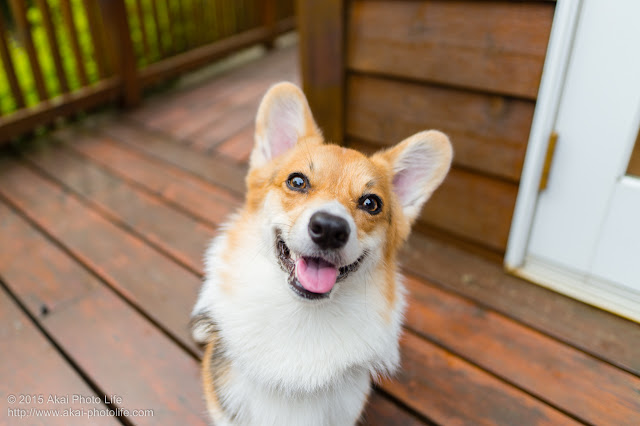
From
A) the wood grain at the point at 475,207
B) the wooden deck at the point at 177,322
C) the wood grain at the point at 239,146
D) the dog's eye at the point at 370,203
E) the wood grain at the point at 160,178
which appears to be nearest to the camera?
the dog's eye at the point at 370,203

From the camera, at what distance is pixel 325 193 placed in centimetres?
112

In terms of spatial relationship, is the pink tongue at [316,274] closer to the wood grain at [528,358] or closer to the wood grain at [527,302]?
the wood grain at [528,358]

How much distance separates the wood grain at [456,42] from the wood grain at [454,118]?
0.06 m

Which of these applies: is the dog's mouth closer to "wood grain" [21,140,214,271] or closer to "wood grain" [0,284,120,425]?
"wood grain" [0,284,120,425]

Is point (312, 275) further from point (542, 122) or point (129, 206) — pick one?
point (129, 206)

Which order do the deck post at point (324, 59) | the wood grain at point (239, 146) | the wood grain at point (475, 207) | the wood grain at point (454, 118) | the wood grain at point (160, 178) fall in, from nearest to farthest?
the wood grain at point (454, 118) < the wood grain at point (475, 207) < the deck post at point (324, 59) < the wood grain at point (160, 178) < the wood grain at point (239, 146)

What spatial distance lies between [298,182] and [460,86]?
99cm

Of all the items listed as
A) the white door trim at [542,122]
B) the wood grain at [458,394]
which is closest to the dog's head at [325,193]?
the wood grain at [458,394]

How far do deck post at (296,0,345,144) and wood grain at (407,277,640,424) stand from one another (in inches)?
40.2

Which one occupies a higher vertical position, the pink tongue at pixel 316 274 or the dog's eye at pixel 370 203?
the dog's eye at pixel 370 203

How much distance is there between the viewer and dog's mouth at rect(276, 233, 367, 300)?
1.03m

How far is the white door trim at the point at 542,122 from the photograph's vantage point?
4.73 feet

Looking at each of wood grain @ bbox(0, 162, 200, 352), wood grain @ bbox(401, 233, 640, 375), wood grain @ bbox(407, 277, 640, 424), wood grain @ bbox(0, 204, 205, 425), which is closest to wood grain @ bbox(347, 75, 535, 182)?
wood grain @ bbox(401, 233, 640, 375)

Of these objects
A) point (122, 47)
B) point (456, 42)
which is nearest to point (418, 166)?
point (456, 42)
